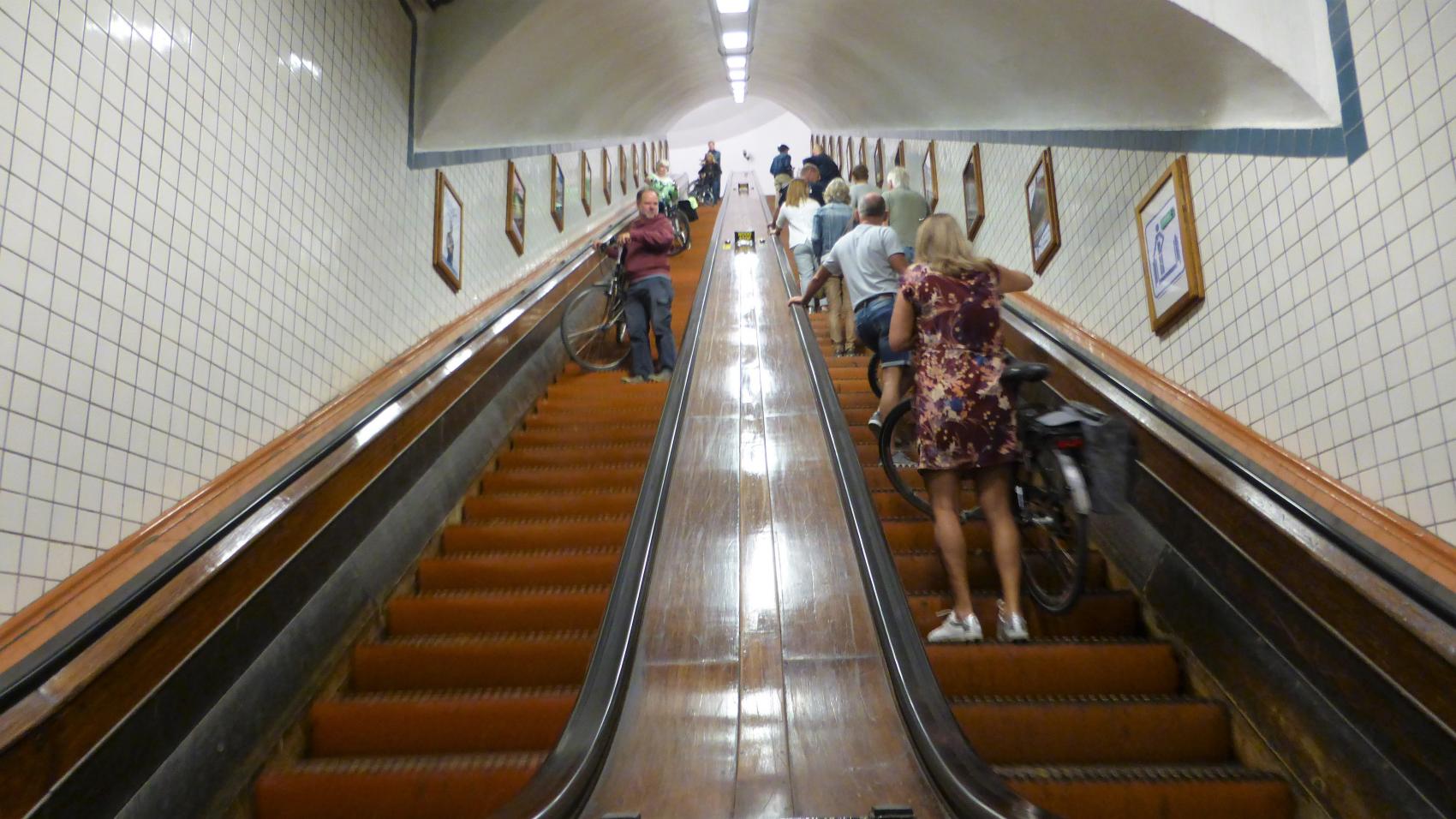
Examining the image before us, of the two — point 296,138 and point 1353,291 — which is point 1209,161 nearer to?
point 1353,291

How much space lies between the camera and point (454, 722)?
91.0 inches

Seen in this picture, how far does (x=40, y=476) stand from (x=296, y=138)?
6.17ft

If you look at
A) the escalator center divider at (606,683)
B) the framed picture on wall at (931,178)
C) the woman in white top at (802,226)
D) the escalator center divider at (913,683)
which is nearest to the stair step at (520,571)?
the escalator center divider at (606,683)

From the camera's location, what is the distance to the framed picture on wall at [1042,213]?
14.6 feet

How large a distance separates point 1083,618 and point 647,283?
352cm

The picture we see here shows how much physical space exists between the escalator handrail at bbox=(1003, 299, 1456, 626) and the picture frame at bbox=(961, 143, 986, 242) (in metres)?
3.02

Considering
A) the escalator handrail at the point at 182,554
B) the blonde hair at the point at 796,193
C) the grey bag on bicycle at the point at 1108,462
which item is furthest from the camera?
the blonde hair at the point at 796,193

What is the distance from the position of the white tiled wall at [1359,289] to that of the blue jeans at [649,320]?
308 cm

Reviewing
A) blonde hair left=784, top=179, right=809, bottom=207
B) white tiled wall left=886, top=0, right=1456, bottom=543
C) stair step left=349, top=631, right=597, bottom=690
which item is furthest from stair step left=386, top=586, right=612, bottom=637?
blonde hair left=784, top=179, right=809, bottom=207

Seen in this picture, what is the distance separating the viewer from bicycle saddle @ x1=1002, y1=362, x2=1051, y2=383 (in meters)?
2.56

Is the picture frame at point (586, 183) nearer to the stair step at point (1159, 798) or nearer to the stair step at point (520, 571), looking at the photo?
the stair step at point (520, 571)

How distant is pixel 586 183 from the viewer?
927 centimetres

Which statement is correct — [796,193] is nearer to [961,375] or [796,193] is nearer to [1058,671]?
[961,375]

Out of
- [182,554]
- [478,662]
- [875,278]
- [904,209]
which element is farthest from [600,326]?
[182,554]
